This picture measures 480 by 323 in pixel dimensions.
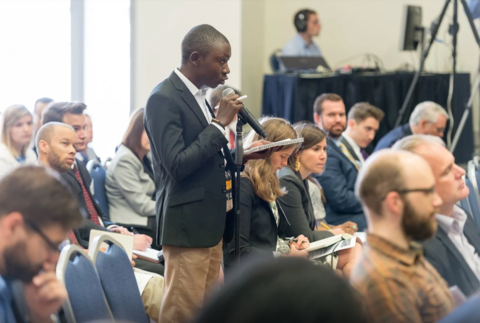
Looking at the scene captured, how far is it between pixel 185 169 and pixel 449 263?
0.96m

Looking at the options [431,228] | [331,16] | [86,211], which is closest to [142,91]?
[86,211]

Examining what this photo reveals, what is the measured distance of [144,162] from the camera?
402 cm

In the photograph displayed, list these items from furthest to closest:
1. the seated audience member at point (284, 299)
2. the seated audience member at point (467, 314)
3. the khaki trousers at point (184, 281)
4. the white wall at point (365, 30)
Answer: the white wall at point (365, 30) < the khaki trousers at point (184, 281) < the seated audience member at point (467, 314) < the seated audience member at point (284, 299)

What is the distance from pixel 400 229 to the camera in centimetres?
153

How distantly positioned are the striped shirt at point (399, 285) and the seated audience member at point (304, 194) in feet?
4.18

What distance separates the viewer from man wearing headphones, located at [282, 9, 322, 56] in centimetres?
744

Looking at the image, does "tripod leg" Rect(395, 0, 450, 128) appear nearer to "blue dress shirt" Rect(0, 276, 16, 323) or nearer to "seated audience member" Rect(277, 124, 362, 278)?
"seated audience member" Rect(277, 124, 362, 278)

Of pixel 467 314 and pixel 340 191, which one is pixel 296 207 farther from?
pixel 467 314

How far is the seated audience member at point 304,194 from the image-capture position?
2.95 metres

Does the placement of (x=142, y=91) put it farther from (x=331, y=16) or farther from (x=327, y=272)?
(x=327, y=272)

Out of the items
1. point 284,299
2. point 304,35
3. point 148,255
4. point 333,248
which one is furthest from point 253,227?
point 304,35

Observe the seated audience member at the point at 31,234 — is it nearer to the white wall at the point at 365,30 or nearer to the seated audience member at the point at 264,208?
the seated audience member at the point at 264,208

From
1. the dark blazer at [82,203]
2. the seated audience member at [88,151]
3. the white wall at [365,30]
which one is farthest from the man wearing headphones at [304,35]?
the dark blazer at [82,203]

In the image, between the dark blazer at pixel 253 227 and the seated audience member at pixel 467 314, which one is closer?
the seated audience member at pixel 467 314
